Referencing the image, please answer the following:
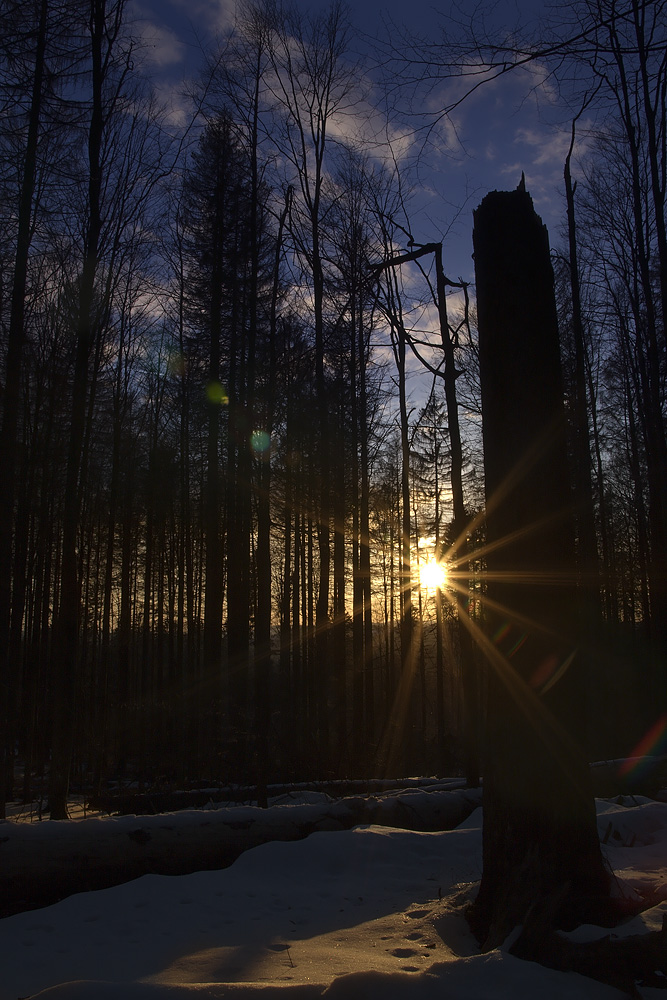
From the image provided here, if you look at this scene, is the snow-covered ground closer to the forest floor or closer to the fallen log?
the forest floor

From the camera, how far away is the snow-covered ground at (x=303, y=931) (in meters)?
2.31

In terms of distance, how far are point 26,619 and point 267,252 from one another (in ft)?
43.9

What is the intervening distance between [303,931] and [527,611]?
2262mm

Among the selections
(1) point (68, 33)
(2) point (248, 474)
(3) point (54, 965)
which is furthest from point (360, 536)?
(3) point (54, 965)

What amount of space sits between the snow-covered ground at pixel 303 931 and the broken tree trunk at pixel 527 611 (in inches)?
13.1

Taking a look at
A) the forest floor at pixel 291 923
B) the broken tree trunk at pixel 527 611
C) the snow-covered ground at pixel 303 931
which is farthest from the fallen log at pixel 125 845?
the broken tree trunk at pixel 527 611

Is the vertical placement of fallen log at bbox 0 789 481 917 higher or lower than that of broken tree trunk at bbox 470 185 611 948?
lower

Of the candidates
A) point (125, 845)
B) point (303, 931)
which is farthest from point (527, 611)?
point (125, 845)

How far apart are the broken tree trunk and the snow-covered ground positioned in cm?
33

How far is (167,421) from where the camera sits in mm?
21172

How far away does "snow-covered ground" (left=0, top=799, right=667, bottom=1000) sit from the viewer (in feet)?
7.59

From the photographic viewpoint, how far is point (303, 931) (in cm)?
345

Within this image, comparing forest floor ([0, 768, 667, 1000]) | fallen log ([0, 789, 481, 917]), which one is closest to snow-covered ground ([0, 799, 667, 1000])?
forest floor ([0, 768, 667, 1000])

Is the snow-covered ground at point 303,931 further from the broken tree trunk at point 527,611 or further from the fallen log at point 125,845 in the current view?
the broken tree trunk at point 527,611
